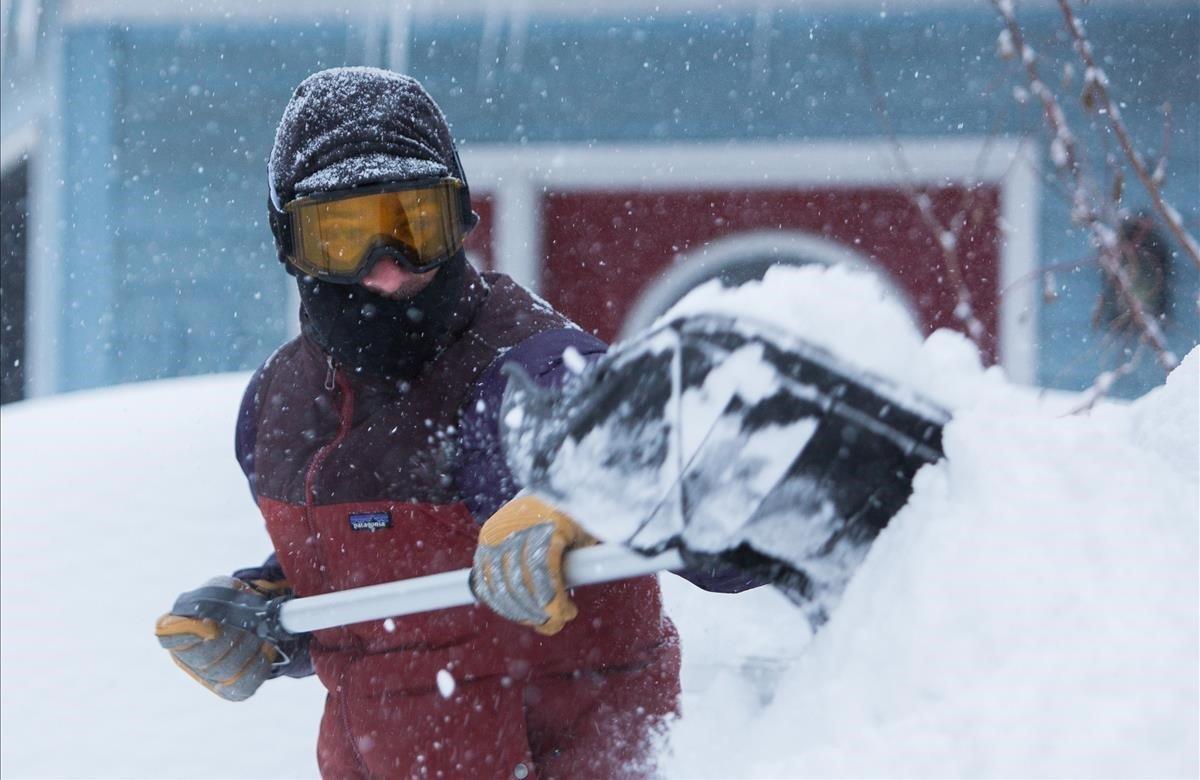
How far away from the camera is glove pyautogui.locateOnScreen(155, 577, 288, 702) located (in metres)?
2.06

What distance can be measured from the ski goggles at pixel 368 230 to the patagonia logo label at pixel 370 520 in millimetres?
358

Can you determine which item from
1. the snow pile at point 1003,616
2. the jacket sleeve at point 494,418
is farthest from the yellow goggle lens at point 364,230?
the snow pile at point 1003,616

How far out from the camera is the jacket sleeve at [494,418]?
1726mm

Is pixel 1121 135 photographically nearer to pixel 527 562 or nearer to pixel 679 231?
pixel 527 562

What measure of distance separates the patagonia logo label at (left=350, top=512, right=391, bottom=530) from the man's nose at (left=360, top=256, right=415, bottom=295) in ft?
1.12

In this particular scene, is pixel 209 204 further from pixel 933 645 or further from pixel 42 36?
pixel 933 645

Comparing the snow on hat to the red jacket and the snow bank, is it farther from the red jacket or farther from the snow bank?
the snow bank

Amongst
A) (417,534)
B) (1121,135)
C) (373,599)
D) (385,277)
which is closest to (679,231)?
(1121,135)

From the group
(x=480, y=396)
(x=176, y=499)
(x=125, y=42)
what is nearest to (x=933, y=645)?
(x=480, y=396)

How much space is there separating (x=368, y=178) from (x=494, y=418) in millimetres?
416

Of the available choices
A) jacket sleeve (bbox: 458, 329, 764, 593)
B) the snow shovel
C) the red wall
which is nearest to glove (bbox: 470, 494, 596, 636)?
the snow shovel

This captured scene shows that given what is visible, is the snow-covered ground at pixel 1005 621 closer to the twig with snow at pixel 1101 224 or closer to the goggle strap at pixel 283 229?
the goggle strap at pixel 283 229

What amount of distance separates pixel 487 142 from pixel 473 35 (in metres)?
0.57

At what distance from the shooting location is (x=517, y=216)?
6508mm
